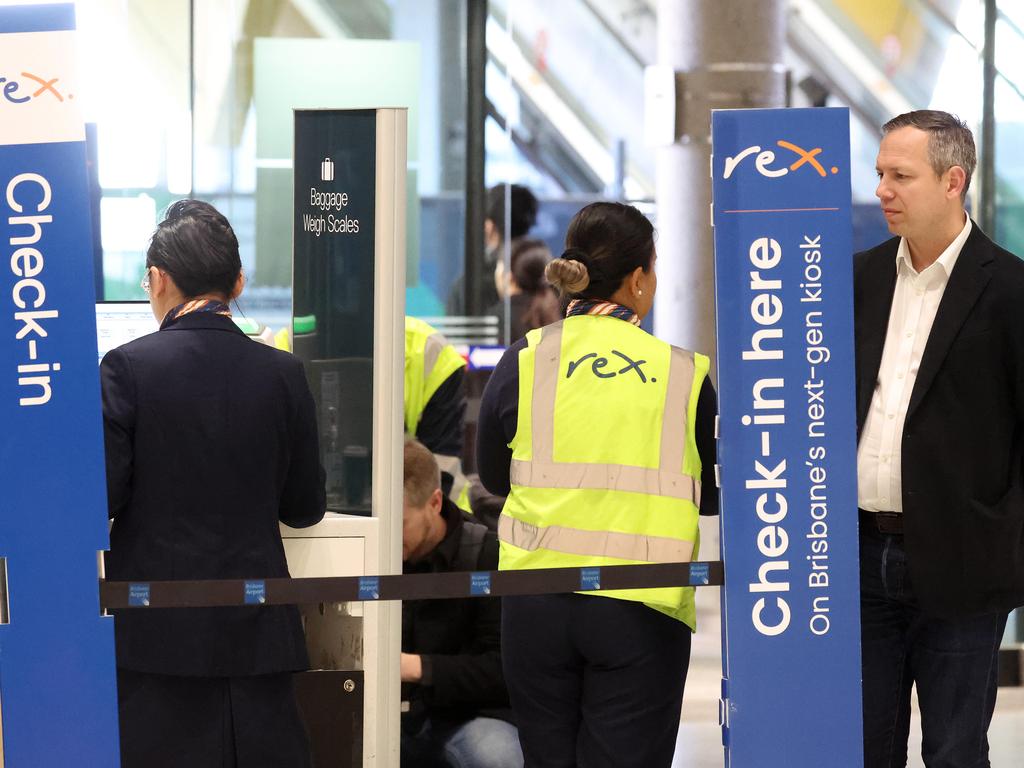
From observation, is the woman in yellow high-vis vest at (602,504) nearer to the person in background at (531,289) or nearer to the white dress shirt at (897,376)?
the white dress shirt at (897,376)

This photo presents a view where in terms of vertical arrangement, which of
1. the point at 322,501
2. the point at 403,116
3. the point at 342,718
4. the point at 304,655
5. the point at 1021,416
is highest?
the point at 403,116

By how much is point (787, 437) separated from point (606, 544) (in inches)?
14.2

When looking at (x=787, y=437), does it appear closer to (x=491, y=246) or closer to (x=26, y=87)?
(x=26, y=87)

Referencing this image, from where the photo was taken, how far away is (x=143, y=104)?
5.94m

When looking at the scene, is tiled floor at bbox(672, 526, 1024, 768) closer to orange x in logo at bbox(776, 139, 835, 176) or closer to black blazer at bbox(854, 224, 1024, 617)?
Answer: black blazer at bbox(854, 224, 1024, 617)

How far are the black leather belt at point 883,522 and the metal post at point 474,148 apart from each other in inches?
154

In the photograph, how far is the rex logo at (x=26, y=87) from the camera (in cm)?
237

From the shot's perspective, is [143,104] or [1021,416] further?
[143,104]

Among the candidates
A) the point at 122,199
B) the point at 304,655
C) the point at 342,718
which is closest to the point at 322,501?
the point at 304,655

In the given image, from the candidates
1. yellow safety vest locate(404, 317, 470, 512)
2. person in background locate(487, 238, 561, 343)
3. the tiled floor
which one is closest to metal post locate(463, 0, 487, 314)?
person in background locate(487, 238, 561, 343)

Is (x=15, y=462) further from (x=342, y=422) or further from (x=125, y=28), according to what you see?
(x=125, y=28)

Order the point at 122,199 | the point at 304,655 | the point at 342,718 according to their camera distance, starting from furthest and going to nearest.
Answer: the point at 122,199 → the point at 342,718 → the point at 304,655

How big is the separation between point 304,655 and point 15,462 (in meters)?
0.59

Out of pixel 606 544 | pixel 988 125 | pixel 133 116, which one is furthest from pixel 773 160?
pixel 988 125
